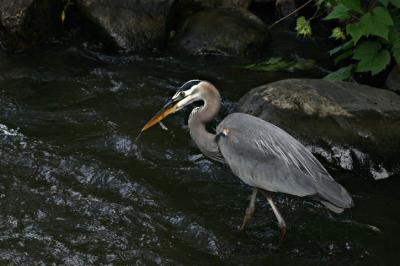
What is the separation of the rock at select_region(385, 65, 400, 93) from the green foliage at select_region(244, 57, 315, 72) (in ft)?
4.02

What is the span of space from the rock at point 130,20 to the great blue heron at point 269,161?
11.9ft

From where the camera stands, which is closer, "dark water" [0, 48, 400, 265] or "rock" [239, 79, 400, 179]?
"dark water" [0, 48, 400, 265]

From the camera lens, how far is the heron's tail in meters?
4.32

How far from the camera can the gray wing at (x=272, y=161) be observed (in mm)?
4449

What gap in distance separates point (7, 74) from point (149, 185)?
9.84 ft

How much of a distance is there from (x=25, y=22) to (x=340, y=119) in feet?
14.5

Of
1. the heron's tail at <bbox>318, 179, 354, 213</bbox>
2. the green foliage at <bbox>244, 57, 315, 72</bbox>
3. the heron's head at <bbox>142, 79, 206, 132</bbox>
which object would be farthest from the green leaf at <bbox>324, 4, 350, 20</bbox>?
the heron's tail at <bbox>318, 179, 354, 213</bbox>

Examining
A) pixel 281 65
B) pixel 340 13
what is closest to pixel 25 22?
pixel 281 65

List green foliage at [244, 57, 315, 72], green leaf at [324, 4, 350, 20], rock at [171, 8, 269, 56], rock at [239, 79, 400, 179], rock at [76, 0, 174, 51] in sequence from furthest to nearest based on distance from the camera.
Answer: rock at [171, 8, 269, 56] → rock at [76, 0, 174, 51] → green foliage at [244, 57, 315, 72] → green leaf at [324, 4, 350, 20] → rock at [239, 79, 400, 179]

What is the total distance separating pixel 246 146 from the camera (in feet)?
15.3

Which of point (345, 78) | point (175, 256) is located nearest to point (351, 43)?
point (345, 78)

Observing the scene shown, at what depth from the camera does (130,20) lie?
834 cm

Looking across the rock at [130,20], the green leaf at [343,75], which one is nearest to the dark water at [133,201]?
the green leaf at [343,75]

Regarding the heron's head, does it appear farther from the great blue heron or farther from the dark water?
the dark water
